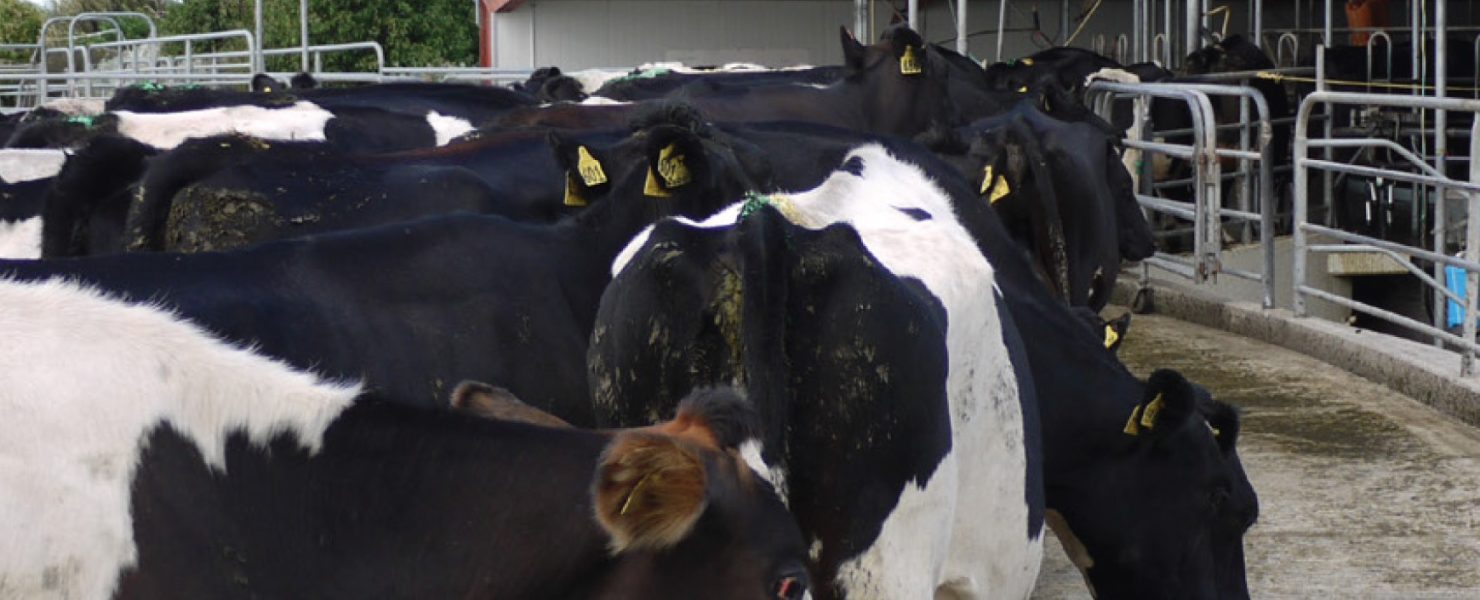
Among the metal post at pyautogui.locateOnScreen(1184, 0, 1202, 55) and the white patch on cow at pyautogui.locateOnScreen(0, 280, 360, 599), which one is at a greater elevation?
the metal post at pyautogui.locateOnScreen(1184, 0, 1202, 55)

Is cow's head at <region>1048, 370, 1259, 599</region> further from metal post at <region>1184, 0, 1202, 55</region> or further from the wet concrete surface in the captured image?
metal post at <region>1184, 0, 1202, 55</region>

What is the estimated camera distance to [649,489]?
296 centimetres

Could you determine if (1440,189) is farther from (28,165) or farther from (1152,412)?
(28,165)

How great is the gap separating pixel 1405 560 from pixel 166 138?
4.87 m

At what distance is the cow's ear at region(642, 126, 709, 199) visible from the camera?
575 centimetres

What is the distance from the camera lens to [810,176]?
6.94 m

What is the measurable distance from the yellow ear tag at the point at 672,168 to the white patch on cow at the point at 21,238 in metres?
1.96

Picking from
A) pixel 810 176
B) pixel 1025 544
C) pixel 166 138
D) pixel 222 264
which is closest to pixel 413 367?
pixel 222 264

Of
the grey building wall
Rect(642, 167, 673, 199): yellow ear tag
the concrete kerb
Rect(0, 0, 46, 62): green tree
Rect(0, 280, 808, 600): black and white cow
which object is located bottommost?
the concrete kerb

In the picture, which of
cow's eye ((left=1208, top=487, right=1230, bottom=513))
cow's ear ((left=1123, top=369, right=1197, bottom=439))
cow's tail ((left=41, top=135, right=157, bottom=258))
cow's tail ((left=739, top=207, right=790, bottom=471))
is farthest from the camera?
cow's tail ((left=41, top=135, right=157, bottom=258))

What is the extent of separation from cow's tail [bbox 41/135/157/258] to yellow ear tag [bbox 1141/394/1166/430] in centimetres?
302

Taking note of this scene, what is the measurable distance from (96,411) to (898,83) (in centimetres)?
874

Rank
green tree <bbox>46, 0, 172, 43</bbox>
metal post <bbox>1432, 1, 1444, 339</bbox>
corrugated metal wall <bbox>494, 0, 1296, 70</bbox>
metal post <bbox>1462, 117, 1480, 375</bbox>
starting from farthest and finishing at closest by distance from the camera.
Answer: green tree <bbox>46, 0, 172, 43</bbox> < corrugated metal wall <bbox>494, 0, 1296, 70</bbox> < metal post <bbox>1432, 1, 1444, 339</bbox> < metal post <bbox>1462, 117, 1480, 375</bbox>

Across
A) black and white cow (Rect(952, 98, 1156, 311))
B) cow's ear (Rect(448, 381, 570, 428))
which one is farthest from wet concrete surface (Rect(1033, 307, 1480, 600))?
cow's ear (Rect(448, 381, 570, 428))
